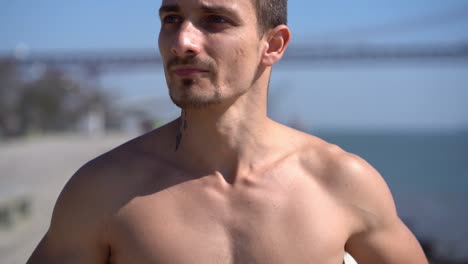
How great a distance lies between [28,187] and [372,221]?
11.9 meters

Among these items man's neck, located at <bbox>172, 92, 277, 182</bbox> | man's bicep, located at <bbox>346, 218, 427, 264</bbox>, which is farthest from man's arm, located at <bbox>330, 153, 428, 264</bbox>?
man's neck, located at <bbox>172, 92, 277, 182</bbox>

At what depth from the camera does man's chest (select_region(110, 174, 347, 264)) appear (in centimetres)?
216

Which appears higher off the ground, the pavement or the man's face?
the man's face

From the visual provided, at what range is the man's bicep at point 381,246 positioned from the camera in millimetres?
2324

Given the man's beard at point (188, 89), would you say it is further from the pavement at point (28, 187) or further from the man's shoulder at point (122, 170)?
the pavement at point (28, 187)

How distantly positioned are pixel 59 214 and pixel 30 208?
8.94 m

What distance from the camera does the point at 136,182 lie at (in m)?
2.27

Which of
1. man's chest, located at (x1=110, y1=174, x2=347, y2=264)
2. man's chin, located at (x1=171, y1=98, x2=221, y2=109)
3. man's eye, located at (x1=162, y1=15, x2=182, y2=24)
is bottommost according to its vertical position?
man's chest, located at (x1=110, y1=174, x2=347, y2=264)

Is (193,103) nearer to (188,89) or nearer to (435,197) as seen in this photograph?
(188,89)

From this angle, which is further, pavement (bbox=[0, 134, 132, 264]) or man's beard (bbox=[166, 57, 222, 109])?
pavement (bbox=[0, 134, 132, 264])

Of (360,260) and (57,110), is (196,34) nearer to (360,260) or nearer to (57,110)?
(360,260)

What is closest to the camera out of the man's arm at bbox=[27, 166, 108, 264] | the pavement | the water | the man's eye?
the man's arm at bbox=[27, 166, 108, 264]

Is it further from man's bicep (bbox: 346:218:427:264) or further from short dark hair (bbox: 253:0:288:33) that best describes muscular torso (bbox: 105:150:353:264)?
short dark hair (bbox: 253:0:288:33)

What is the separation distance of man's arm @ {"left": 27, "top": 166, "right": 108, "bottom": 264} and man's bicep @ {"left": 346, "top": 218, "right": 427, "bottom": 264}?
29.2 inches
